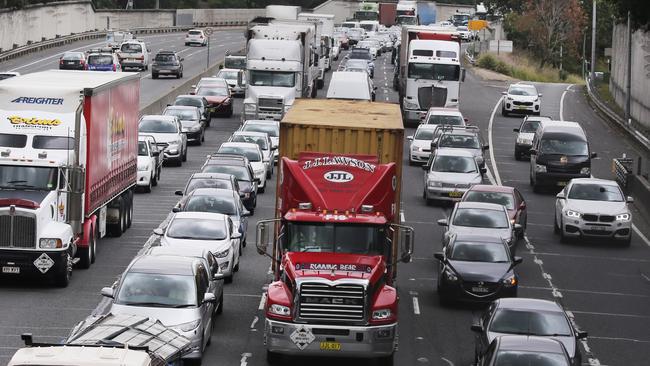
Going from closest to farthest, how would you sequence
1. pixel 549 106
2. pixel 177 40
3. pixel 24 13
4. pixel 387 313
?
pixel 387 313, pixel 549 106, pixel 24 13, pixel 177 40

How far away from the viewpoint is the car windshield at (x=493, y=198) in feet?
129

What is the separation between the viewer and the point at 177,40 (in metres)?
128

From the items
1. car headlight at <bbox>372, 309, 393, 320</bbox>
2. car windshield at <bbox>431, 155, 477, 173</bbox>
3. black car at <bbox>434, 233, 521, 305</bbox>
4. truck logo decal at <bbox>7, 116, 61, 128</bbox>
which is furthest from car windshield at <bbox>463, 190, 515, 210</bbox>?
car headlight at <bbox>372, 309, 393, 320</bbox>

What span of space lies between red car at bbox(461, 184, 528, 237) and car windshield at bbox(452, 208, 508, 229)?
2.81 m

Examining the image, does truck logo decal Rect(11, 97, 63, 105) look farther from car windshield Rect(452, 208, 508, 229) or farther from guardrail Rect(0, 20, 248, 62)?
guardrail Rect(0, 20, 248, 62)

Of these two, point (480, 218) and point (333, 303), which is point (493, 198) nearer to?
point (480, 218)

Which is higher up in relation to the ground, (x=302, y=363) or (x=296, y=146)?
(x=296, y=146)

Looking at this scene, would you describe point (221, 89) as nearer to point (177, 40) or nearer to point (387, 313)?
point (387, 313)

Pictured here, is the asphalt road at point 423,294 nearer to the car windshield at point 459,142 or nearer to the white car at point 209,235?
the white car at point 209,235

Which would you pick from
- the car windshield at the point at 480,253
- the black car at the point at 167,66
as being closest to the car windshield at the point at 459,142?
the car windshield at the point at 480,253

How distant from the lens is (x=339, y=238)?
2466 centimetres

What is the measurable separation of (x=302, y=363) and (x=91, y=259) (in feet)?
34.3

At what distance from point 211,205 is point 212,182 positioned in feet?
10.7

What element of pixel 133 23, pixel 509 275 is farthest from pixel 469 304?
pixel 133 23
